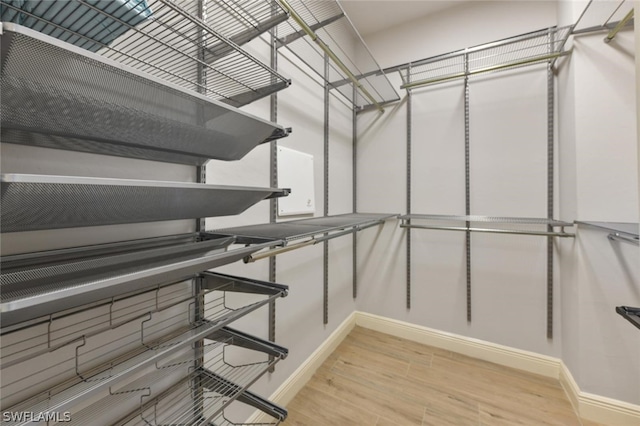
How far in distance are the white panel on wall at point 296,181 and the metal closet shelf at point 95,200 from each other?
71cm

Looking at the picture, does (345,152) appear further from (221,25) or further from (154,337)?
(154,337)

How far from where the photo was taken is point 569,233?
5.10 feet

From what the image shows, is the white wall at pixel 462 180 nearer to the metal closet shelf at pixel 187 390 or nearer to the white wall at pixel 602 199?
the white wall at pixel 602 199

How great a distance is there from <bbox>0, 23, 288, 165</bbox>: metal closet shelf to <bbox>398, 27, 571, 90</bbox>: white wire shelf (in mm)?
1689

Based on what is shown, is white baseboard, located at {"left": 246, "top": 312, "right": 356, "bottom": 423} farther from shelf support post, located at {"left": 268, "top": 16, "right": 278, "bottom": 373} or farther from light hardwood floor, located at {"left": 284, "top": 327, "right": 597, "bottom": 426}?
shelf support post, located at {"left": 268, "top": 16, "right": 278, "bottom": 373}

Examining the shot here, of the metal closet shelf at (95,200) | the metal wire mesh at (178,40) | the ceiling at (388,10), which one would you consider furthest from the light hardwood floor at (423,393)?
the ceiling at (388,10)

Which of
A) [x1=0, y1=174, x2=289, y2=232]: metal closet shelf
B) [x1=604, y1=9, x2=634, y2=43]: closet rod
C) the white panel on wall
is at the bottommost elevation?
[x1=0, y1=174, x2=289, y2=232]: metal closet shelf

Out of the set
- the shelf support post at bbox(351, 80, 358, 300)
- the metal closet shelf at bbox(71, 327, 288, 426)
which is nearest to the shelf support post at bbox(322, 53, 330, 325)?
the shelf support post at bbox(351, 80, 358, 300)

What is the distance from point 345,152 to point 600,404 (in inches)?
88.0

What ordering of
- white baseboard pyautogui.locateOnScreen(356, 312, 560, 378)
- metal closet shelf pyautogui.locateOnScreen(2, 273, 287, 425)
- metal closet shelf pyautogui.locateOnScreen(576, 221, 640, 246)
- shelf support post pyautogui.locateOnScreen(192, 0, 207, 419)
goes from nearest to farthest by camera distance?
metal closet shelf pyautogui.locateOnScreen(2, 273, 287, 425), shelf support post pyautogui.locateOnScreen(192, 0, 207, 419), metal closet shelf pyautogui.locateOnScreen(576, 221, 640, 246), white baseboard pyautogui.locateOnScreen(356, 312, 560, 378)

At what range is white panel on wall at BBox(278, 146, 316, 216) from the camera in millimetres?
1483

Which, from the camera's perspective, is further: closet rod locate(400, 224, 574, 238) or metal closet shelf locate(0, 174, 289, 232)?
closet rod locate(400, 224, 574, 238)

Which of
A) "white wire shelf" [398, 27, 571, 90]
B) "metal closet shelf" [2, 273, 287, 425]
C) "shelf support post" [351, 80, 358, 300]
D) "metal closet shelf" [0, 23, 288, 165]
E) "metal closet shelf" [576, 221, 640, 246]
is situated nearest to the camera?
"metal closet shelf" [0, 23, 288, 165]

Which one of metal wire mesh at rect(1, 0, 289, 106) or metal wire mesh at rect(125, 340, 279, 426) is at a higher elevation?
metal wire mesh at rect(1, 0, 289, 106)
